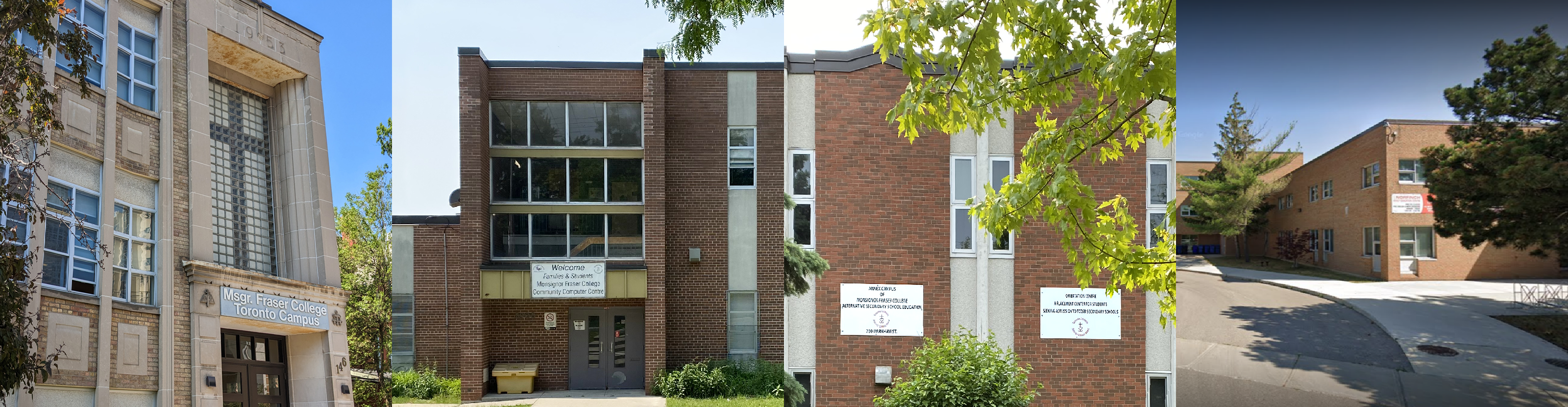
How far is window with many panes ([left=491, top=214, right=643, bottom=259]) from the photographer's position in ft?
8.98

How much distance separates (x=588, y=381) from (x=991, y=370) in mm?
2710

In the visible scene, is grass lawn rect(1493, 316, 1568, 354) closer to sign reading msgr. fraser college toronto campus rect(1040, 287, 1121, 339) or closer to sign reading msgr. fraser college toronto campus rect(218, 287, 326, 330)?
sign reading msgr. fraser college toronto campus rect(218, 287, 326, 330)

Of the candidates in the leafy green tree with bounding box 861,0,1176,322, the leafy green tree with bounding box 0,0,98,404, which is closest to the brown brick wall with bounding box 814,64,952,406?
the leafy green tree with bounding box 861,0,1176,322

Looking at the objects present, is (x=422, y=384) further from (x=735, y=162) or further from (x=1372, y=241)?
(x=1372, y=241)

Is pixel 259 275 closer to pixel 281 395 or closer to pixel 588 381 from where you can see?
pixel 281 395

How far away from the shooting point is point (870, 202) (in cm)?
473

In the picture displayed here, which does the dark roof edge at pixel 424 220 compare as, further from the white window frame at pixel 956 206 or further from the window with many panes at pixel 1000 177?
the window with many panes at pixel 1000 177

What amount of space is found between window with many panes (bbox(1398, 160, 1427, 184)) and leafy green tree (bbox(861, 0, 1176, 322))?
1.61 m

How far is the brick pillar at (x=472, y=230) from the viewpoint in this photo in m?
2.81

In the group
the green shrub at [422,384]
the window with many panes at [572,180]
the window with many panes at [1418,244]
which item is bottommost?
the green shrub at [422,384]

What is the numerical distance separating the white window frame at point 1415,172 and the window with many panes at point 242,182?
3.66m

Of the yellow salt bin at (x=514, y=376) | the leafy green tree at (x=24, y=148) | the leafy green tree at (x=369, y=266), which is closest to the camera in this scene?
the leafy green tree at (x=24, y=148)

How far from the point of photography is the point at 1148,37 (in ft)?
8.12

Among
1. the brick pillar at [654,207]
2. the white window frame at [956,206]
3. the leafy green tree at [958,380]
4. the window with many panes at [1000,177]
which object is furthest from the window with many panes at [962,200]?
the brick pillar at [654,207]
